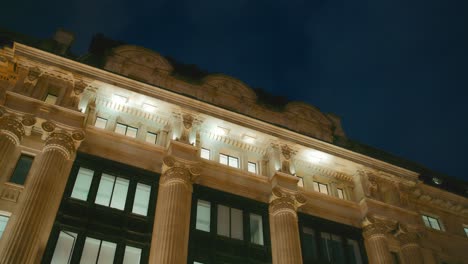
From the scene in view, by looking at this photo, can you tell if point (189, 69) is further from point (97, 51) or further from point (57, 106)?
point (57, 106)

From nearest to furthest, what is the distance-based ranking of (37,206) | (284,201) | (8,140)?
(37,206) → (8,140) → (284,201)

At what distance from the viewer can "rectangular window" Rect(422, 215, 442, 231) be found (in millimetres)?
42844

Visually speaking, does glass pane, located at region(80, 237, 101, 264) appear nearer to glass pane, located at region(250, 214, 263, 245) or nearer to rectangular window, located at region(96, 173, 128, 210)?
rectangular window, located at region(96, 173, 128, 210)

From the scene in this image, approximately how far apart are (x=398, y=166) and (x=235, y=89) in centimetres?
1574

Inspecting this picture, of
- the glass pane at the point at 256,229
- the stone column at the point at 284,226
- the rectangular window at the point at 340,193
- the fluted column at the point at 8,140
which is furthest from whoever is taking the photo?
the rectangular window at the point at 340,193

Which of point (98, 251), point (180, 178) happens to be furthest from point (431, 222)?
point (98, 251)

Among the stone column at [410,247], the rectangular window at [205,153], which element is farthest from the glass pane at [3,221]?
the stone column at [410,247]

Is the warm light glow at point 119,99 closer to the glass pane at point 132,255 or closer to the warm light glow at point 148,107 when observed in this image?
the warm light glow at point 148,107

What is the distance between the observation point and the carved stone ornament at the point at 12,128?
30391 mm

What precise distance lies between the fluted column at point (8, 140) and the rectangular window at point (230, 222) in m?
13.8

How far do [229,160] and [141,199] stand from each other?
8597 mm

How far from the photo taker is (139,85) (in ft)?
121

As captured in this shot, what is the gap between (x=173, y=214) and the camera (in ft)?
101

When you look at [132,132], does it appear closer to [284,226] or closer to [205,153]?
[205,153]
